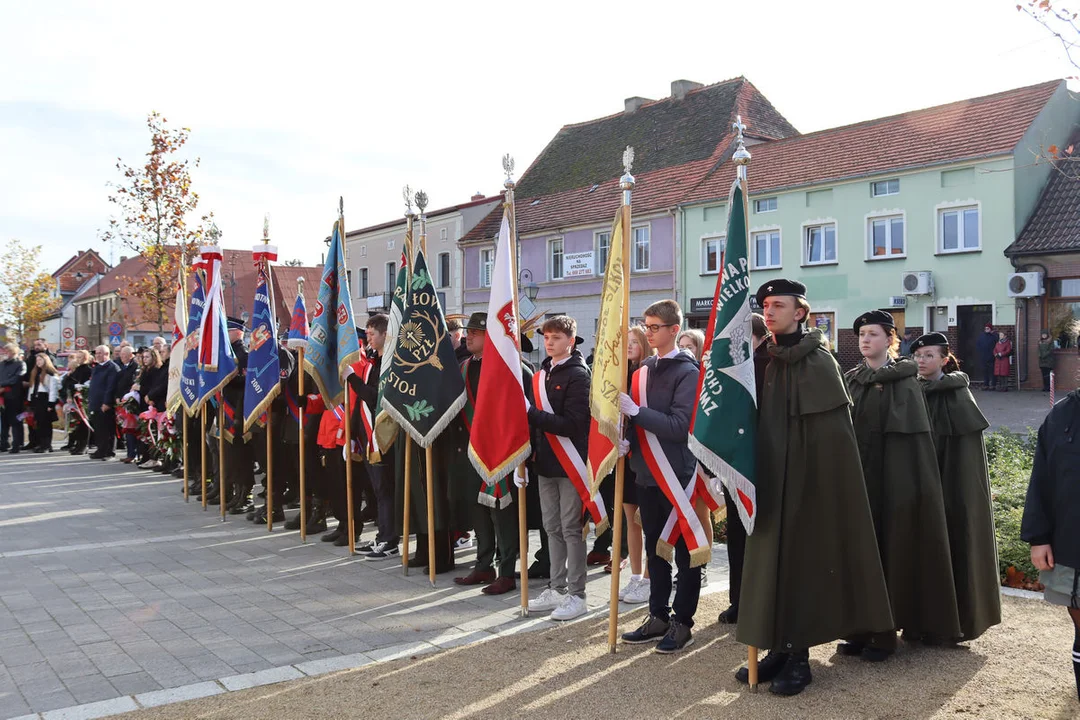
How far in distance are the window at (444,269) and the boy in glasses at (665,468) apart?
3763cm

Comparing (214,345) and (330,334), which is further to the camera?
→ (214,345)

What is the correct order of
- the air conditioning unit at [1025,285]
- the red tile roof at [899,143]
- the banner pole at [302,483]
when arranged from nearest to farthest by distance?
the banner pole at [302,483], the air conditioning unit at [1025,285], the red tile roof at [899,143]

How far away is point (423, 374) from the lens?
303 inches

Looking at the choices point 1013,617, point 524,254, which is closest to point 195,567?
point 1013,617

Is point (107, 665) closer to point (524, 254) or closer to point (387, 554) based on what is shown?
point (387, 554)

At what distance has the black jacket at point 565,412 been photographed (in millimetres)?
6574

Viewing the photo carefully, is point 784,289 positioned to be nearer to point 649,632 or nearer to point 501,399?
point 649,632

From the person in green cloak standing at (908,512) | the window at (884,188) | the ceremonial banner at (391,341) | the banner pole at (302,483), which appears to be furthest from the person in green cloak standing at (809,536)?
the window at (884,188)

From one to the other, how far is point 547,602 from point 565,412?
1.35 meters

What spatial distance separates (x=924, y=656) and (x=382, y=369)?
4.60 m

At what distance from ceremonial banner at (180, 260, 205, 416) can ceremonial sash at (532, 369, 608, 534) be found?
621 centimetres

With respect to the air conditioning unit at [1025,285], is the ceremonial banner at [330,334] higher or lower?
lower

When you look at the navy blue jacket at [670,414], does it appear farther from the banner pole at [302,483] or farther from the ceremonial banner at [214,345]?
the ceremonial banner at [214,345]

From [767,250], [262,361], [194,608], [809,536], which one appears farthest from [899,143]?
[194,608]
